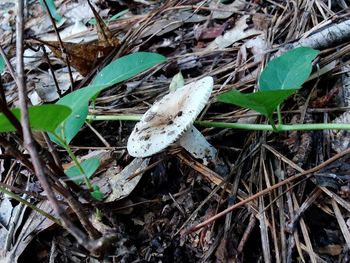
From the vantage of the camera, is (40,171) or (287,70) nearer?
(40,171)

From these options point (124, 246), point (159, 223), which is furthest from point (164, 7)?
point (124, 246)

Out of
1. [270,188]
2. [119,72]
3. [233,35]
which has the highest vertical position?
[119,72]

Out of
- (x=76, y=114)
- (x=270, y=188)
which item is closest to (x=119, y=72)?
(x=76, y=114)

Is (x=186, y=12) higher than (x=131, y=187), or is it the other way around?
(x=186, y=12)

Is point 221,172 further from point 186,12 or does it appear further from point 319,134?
point 186,12

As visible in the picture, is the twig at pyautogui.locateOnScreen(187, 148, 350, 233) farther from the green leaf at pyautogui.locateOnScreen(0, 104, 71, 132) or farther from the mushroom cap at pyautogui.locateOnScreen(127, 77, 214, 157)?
the green leaf at pyautogui.locateOnScreen(0, 104, 71, 132)

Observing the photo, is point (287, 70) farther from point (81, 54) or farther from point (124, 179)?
point (81, 54)
